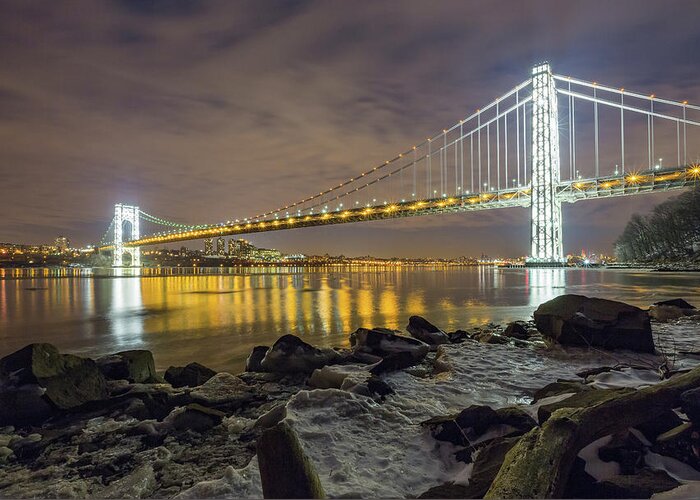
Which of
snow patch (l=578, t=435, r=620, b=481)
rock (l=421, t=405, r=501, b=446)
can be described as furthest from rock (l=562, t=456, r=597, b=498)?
rock (l=421, t=405, r=501, b=446)

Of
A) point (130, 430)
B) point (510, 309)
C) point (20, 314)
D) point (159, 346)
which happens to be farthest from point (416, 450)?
point (20, 314)

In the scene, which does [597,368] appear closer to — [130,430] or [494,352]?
[494,352]

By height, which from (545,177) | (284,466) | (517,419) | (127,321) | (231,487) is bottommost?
(127,321)

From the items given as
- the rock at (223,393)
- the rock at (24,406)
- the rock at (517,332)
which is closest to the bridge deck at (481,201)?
the rock at (517,332)

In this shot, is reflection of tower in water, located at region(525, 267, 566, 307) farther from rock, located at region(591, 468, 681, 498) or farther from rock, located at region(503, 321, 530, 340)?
rock, located at region(591, 468, 681, 498)

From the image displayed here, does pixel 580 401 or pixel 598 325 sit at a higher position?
pixel 580 401

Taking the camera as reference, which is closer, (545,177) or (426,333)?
(426,333)

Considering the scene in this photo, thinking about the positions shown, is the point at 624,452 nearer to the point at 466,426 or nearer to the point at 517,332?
the point at 466,426

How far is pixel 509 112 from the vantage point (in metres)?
65.2

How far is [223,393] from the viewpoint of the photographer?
5.09 metres

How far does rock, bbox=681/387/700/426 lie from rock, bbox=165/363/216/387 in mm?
5524

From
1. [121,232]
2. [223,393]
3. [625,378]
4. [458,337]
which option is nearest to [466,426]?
[625,378]

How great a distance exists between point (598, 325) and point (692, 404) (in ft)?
14.9

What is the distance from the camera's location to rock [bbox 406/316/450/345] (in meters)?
8.23
